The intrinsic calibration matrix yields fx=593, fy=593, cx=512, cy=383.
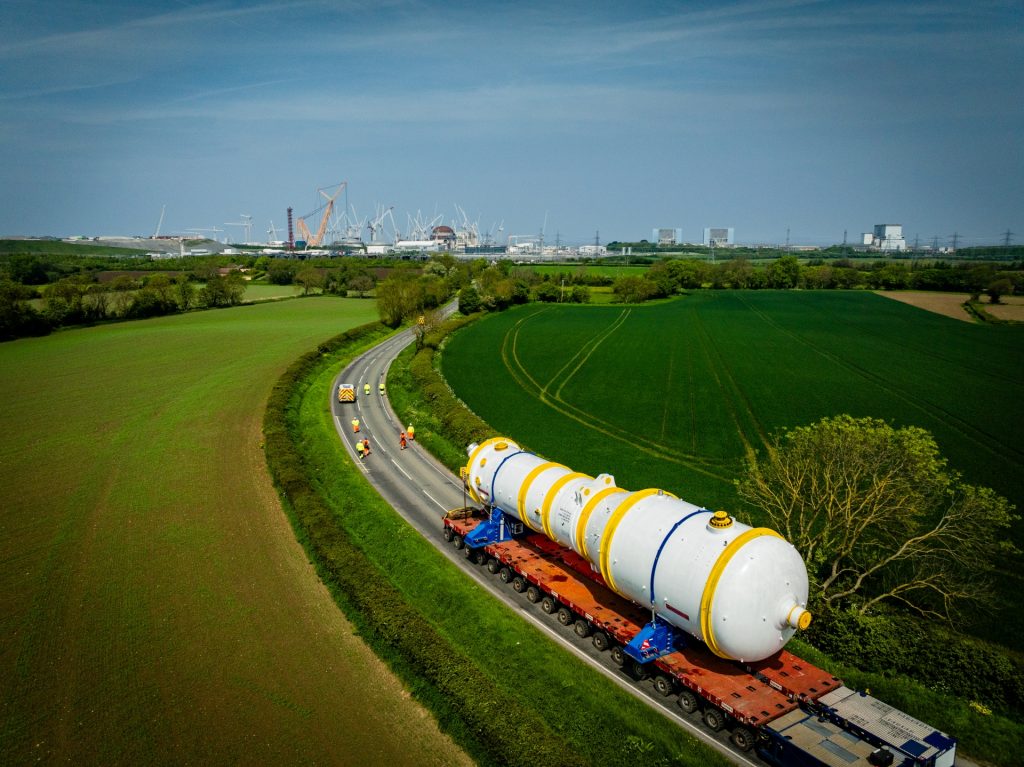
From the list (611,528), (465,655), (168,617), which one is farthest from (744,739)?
(168,617)

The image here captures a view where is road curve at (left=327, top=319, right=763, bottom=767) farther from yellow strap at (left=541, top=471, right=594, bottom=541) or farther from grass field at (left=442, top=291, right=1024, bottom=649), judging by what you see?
grass field at (left=442, top=291, right=1024, bottom=649)

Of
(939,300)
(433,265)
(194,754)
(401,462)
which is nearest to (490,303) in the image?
(433,265)

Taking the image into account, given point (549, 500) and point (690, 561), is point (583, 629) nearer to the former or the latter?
point (549, 500)

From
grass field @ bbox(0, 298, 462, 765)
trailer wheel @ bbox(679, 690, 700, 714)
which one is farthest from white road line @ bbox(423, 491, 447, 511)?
trailer wheel @ bbox(679, 690, 700, 714)

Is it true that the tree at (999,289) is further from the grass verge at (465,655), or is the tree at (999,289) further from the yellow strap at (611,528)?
the grass verge at (465,655)

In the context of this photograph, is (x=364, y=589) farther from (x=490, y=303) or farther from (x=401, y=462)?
(x=490, y=303)

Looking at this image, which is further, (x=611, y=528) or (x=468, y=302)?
(x=468, y=302)
